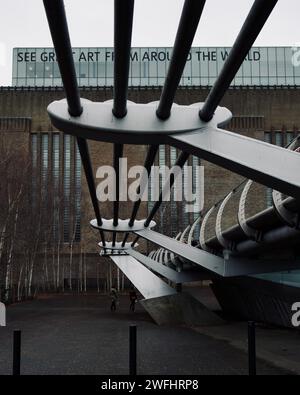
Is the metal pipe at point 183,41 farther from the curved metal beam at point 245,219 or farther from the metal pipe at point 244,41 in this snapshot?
the curved metal beam at point 245,219

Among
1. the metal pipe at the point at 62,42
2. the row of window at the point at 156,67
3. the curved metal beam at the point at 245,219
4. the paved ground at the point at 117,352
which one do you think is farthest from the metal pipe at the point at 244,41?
the row of window at the point at 156,67

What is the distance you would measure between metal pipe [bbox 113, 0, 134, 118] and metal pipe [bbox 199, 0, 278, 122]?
83 centimetres

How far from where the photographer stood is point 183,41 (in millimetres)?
4367

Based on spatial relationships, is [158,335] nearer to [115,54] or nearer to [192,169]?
[115,54]

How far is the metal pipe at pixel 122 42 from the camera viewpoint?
3.80 metres

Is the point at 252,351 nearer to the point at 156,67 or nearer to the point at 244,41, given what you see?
the point at 244,41

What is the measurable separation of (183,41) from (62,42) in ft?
2.98

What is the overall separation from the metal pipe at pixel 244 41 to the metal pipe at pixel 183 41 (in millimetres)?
359

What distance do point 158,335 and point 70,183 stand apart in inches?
1704

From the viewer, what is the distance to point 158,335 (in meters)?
16.6

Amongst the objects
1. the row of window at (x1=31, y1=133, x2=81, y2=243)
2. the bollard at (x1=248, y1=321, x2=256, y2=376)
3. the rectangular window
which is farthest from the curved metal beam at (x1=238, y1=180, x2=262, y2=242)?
the rectangular window

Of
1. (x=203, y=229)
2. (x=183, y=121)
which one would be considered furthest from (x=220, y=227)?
(x=183, y=121)

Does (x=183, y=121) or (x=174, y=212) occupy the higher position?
(x=174, y=212)
